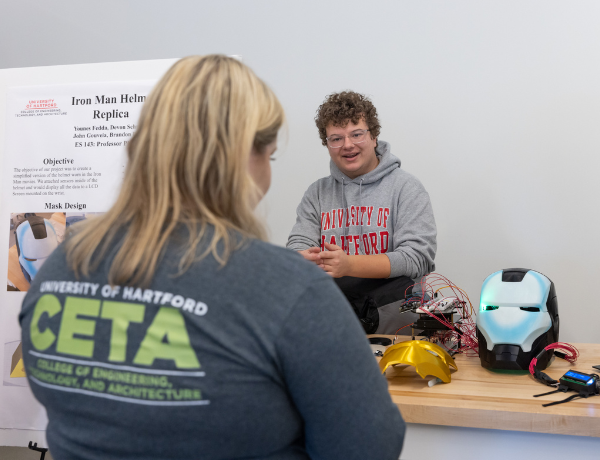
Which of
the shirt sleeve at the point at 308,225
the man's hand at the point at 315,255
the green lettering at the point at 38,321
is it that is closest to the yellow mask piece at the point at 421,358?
the man's hand at the point at 315,255

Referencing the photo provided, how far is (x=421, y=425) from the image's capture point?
1.12 meters

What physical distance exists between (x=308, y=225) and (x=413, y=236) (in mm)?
475

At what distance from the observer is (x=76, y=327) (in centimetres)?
67

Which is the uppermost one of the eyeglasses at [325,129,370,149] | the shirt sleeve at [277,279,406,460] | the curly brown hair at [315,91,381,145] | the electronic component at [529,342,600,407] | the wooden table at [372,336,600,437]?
the curly brown hair at [315,91,381,145]

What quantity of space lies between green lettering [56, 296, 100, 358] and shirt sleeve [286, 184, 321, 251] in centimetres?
153

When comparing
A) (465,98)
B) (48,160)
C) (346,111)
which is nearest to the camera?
(48,160)

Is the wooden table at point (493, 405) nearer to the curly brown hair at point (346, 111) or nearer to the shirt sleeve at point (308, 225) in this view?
the shirt sleeve at point (308, 225)

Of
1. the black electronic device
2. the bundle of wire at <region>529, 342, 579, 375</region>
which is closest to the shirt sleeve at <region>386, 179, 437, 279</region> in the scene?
the bundle of wire at <region>529, 342, 579, 375</region>

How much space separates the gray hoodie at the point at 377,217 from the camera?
204 centimetres

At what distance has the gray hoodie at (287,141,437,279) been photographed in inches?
80.2

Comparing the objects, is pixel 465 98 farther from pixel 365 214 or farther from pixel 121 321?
pixel 121 321

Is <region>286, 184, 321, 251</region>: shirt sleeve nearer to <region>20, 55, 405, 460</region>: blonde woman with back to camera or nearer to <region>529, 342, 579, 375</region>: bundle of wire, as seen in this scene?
<region>529, 342, 579, 375</region>: bundle of wire

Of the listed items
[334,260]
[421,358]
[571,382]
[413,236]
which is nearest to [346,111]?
[413,236]

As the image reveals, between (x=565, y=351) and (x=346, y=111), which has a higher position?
(x=346, y=111)
